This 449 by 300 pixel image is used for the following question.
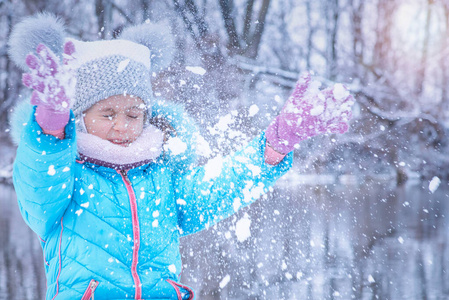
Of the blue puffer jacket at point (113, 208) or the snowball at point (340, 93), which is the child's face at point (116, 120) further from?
the snowball at point (340, 93)

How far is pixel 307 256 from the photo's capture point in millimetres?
3844

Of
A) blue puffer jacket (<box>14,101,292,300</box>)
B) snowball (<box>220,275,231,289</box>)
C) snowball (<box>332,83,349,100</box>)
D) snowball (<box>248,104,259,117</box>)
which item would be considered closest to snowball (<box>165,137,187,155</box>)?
blue puffer jacket (<box>14,101,292,300</box>)

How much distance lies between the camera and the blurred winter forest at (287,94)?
11.2ft

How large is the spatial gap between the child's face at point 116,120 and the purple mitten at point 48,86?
36 cm

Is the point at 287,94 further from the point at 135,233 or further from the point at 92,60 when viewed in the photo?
the point at 135,233

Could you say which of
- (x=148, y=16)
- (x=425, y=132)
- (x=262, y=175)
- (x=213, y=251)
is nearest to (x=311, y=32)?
(x=148, y=16)

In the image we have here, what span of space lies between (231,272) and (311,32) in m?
4.49

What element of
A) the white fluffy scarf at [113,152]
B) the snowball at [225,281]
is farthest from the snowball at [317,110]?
the snowball at [225,281]

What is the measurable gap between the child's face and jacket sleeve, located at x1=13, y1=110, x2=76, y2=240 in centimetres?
24

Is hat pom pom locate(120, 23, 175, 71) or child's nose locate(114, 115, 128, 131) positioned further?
hat pom pom locate(120, 23, 175, 71)

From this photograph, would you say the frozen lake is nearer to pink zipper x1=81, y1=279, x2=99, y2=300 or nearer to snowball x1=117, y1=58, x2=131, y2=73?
pink zipper x1=81, y1=279, x2=99, y2=300

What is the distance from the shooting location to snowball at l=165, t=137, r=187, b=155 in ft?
6.19

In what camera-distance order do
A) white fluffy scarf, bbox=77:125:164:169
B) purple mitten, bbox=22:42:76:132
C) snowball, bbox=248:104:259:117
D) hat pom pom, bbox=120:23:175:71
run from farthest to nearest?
1. snowball, bbox=248:104:259:117
2. hat pom pom, bbox=120:23:175:71
3. white fluffy scarf, bbox=77:125:164:169
4. purple mitten, bbox=22:42:76:132

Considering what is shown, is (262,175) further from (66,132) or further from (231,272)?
(231,272)
